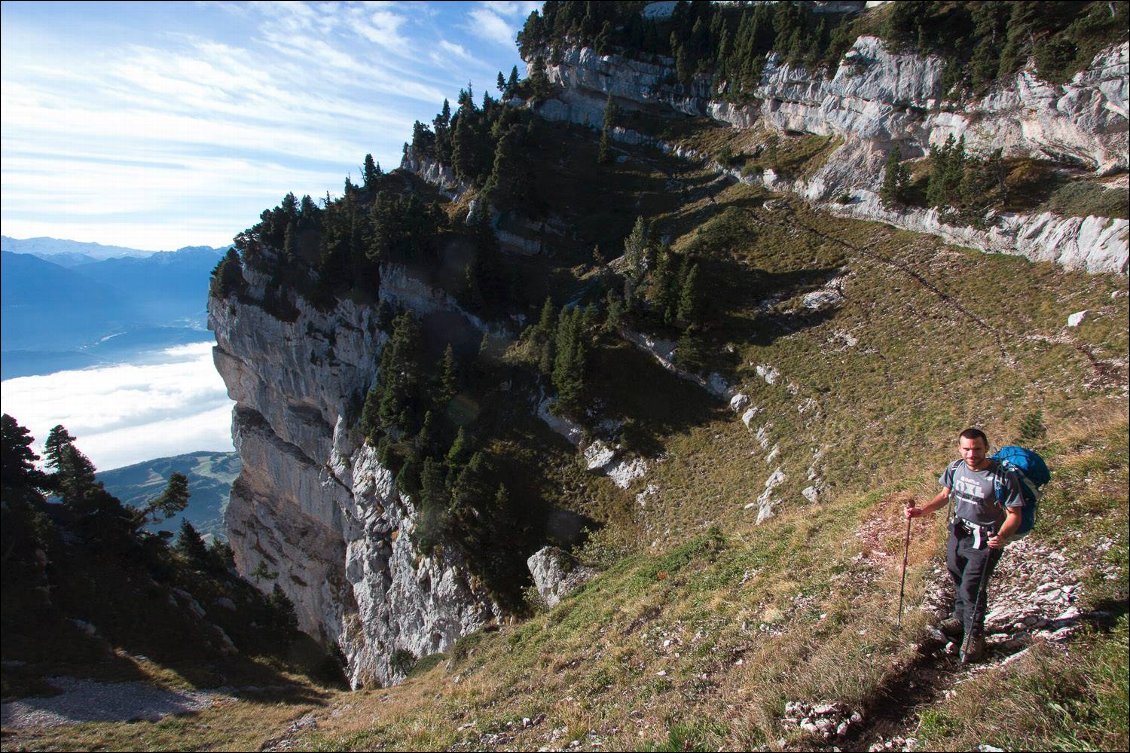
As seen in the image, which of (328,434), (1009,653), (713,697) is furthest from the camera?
(328,434)

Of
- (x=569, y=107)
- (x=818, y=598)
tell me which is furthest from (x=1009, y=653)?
(x=569, y=107)

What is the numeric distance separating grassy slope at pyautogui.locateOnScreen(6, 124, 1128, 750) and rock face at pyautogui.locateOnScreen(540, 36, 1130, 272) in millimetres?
2398

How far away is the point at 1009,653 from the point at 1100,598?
1643 millimetres

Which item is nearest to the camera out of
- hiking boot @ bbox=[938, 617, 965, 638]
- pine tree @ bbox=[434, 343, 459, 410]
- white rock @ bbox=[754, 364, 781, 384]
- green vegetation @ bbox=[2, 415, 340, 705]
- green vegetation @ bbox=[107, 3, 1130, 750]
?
hiking boot @ bbox=[938, 617, 965, 638]

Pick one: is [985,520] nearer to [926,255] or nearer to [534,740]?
[534,740]

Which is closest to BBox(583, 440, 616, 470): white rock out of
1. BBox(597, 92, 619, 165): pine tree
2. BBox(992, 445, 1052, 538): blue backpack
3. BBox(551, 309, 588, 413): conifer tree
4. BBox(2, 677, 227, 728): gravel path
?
BBox(551, 309, 588, 413): conifer tree

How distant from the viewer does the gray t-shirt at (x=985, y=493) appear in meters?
7.38

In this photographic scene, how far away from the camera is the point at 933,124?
161ft

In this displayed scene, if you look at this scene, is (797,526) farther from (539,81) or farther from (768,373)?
(539,81)

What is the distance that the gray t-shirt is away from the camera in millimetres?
7382

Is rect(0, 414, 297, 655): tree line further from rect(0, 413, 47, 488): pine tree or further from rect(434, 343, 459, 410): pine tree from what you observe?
rect(434, 343, 459, 410): pine tree

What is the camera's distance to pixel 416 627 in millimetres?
42188

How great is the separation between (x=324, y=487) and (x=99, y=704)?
4573 centimetres

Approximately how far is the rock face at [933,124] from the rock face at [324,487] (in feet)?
158
